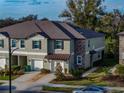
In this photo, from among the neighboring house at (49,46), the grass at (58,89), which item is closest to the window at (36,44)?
the neighboring house at (49,46)

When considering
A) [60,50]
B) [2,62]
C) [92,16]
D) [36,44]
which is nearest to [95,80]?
[60,50]

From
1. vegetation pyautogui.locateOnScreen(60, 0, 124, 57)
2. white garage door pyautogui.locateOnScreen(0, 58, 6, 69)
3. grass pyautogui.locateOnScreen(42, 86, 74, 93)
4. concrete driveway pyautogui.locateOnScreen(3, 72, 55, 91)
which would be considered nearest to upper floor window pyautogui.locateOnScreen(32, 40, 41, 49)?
concrete driveway pyautogui.locateOnScreen(3, 72, 55, 91)

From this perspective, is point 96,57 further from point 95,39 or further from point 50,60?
point 50,60

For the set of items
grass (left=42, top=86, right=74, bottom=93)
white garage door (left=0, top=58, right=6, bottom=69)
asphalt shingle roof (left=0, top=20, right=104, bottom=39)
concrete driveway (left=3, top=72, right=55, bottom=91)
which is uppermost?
asphalt shingle roof (left=0, top=20, right=104, bottom=39)

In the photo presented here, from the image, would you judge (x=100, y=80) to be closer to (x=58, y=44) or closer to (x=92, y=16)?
(x=58, y=44)

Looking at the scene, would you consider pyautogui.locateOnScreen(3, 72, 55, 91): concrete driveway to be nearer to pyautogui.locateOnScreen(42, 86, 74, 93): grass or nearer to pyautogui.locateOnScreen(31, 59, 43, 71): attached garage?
pyautogui.locateOnScreen(42, 86, 74, 93): grass

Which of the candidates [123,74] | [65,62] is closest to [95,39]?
[65,62]

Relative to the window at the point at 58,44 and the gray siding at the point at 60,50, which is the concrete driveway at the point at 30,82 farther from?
the window at the point at 58,44
